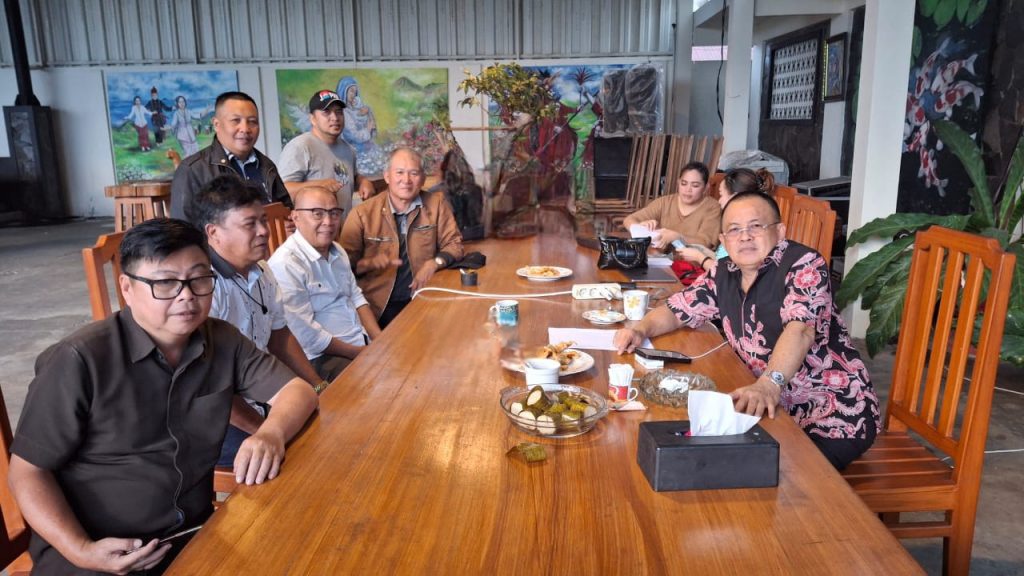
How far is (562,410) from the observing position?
149 cm

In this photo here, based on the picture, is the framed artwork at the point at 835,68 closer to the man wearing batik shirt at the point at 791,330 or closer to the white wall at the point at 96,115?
the white wall at the point at 96,115

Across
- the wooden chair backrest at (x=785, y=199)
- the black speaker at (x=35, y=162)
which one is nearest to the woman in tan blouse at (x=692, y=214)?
the wooden chair backrest at (x=785, y=199)

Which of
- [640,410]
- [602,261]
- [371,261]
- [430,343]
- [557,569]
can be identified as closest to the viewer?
[557,569]

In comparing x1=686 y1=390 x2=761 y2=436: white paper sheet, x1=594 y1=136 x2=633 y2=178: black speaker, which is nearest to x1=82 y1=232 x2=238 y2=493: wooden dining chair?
x1=686 y1=390 x2=761 y2=436: white paper sheet

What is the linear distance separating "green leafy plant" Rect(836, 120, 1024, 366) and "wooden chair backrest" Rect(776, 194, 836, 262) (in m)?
0.69

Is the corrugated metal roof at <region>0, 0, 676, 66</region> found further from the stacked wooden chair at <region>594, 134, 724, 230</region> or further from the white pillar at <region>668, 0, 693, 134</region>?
the stacked wooden chair at <region>594, 134, 724, 230</region>

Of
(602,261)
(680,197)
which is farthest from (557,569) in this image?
(680,197)

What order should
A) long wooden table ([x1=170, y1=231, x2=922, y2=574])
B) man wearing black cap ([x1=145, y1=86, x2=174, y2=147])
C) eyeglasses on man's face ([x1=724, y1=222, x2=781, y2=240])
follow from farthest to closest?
man wearing black cap ([x1=145, y1=86, x2=174, y2=147]) < eyeglasses on man's face ([x1=724, y1=222, x2=781, y2=240]) < long wooden table ([x1=170, y1=231, x2=922, y2=574])

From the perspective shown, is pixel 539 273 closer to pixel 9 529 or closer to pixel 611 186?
pixel 9 529

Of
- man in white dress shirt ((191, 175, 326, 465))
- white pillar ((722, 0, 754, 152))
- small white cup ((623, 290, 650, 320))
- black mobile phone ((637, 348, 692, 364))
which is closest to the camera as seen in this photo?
black mobile phone ((637, 348, 692, 364))

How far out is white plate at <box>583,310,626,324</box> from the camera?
2.32 metres

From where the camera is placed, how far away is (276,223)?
329 cm

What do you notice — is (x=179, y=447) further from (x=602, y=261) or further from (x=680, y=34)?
(x=680, y=34)

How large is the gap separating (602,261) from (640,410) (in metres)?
1.63
